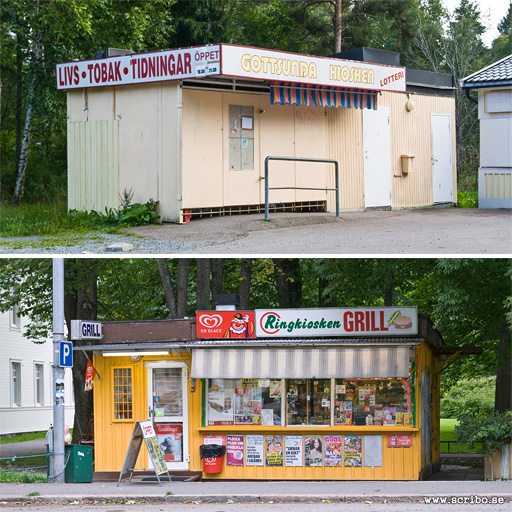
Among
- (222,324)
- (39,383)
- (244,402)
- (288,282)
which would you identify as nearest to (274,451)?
(244,402)

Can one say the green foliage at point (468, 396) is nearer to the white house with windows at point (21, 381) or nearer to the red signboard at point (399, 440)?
the white house with windows at point (21, 381)

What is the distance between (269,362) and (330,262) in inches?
183

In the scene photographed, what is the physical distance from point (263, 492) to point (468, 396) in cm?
2329

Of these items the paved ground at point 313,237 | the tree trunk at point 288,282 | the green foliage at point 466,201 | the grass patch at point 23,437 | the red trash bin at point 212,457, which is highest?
the green foliage at point 466,201

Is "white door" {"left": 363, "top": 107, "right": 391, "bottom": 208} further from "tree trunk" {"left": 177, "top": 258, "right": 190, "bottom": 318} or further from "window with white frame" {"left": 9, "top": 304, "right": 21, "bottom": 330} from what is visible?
"window with white frame" {"left": 9, "top": 304, "right": 21, "bottom": 330}

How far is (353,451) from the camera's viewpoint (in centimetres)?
1559

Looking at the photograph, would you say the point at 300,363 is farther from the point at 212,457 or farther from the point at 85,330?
the point at 85,330

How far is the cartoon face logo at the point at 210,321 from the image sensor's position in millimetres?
15836

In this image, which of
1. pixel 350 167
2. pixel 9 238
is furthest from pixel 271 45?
pixel 9 238

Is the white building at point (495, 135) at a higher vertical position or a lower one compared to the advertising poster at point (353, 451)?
higher

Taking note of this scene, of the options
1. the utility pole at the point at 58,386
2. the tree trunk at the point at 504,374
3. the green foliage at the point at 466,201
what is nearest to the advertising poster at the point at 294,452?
the utility pole at the point at 58,386

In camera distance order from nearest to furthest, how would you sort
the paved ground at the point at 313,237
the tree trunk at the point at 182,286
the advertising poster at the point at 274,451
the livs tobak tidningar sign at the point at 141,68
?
the paved ground at the point at 313,237
the advertising poster at the point at 274,451
the livs tobak tidningar sign at the point at 141,68
the tree trunk at the point at 182,286

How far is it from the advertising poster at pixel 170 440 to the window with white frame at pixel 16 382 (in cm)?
2174

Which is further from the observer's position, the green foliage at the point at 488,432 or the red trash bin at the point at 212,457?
the red trash bin at the point at 212,457
